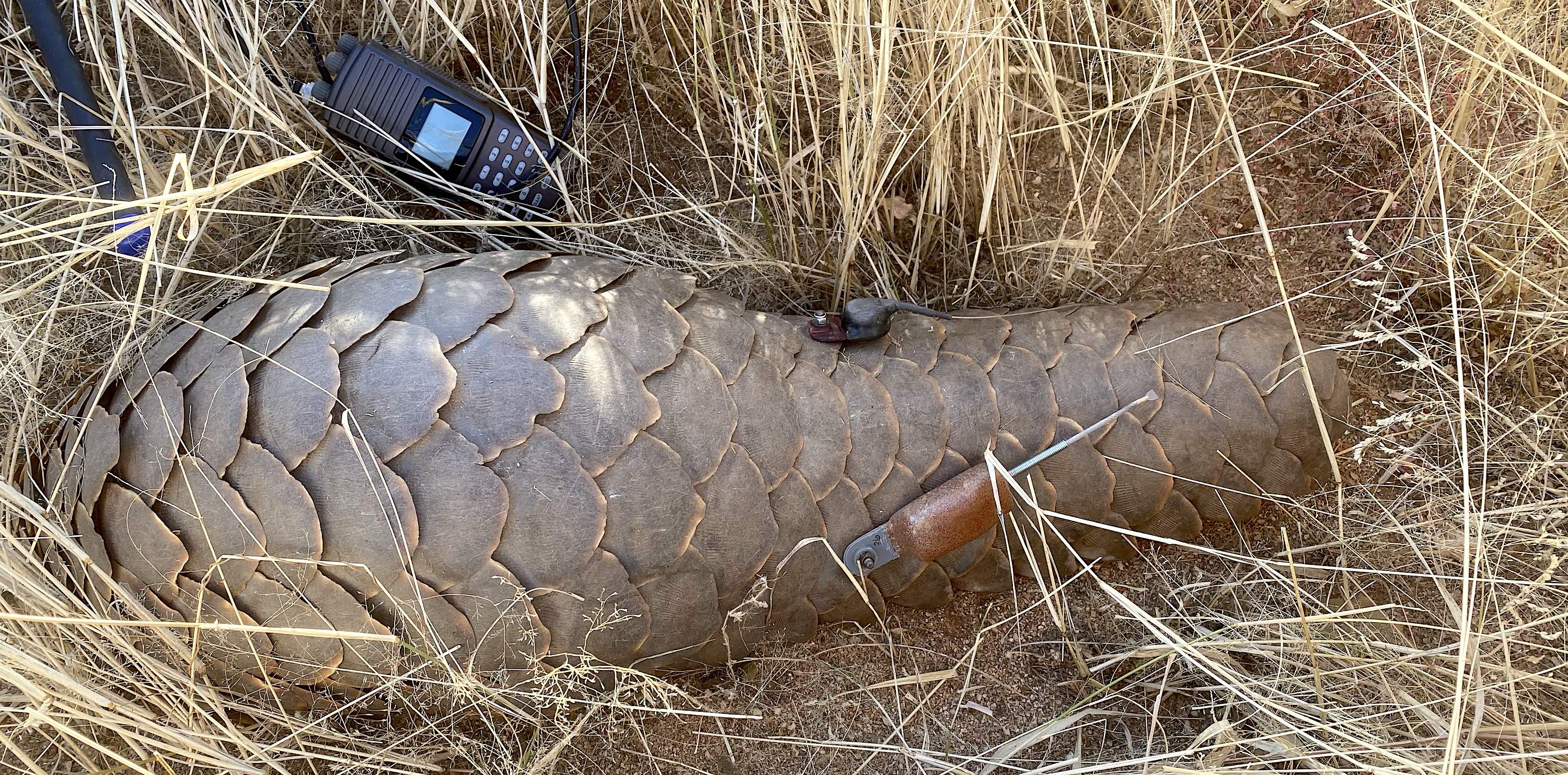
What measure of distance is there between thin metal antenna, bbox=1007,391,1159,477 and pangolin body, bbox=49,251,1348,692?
0.05 feet

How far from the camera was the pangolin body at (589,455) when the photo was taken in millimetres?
1349

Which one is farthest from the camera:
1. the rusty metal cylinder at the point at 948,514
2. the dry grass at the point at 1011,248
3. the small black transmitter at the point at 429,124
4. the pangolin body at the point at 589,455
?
the small black transmitter at the point at 429,124

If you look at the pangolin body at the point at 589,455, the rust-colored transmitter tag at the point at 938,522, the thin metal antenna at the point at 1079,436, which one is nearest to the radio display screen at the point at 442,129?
the pangolin body at the point at 589,455

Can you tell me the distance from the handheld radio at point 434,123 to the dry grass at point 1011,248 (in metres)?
0.07

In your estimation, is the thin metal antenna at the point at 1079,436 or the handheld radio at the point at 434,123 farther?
the handheld radio at the point at 434,123

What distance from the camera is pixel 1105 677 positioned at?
1.76 m

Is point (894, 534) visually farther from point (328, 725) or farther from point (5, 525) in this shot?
point (5, 525)

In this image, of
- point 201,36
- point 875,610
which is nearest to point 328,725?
point 875,610

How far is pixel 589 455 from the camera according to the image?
4.50ft

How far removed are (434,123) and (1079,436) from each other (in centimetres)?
129

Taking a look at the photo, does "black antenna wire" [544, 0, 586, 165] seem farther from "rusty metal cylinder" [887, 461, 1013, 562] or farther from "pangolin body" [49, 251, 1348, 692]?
"rusty metal cylinder" [887, 461, 1013, 562]

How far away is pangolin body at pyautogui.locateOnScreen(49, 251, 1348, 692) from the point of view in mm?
1349

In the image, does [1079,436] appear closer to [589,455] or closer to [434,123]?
[589,455]

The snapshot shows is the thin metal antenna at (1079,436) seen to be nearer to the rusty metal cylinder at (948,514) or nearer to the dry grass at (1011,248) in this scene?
the rusty metal cylinder at (948,514)
